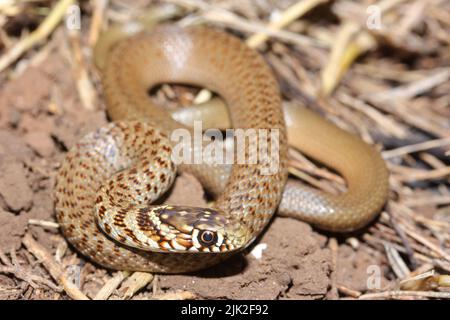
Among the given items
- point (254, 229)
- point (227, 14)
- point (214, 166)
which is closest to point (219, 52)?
point (227, 14)

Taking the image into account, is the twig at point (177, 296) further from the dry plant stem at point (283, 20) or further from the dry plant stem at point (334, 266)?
the dry plant stem at point (283, 20)

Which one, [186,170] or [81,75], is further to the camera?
[81,75]

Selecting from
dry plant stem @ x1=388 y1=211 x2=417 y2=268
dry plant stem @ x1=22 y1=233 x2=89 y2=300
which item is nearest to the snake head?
dry plant stem @ x1=22 y1=233 x2=89 y2=300

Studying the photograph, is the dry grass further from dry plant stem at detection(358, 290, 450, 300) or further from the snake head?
the snake head

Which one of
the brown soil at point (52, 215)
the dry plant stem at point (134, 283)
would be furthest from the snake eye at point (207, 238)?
the dry plant stem at point (134, 283)

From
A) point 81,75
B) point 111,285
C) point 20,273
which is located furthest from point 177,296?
point 81,75

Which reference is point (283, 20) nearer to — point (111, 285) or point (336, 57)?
point (336, 57)

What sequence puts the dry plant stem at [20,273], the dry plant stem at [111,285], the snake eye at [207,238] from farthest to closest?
the dry plant stem at [111,285] → the dry plant stem at [20,273] → the snake eye at [207,238]
